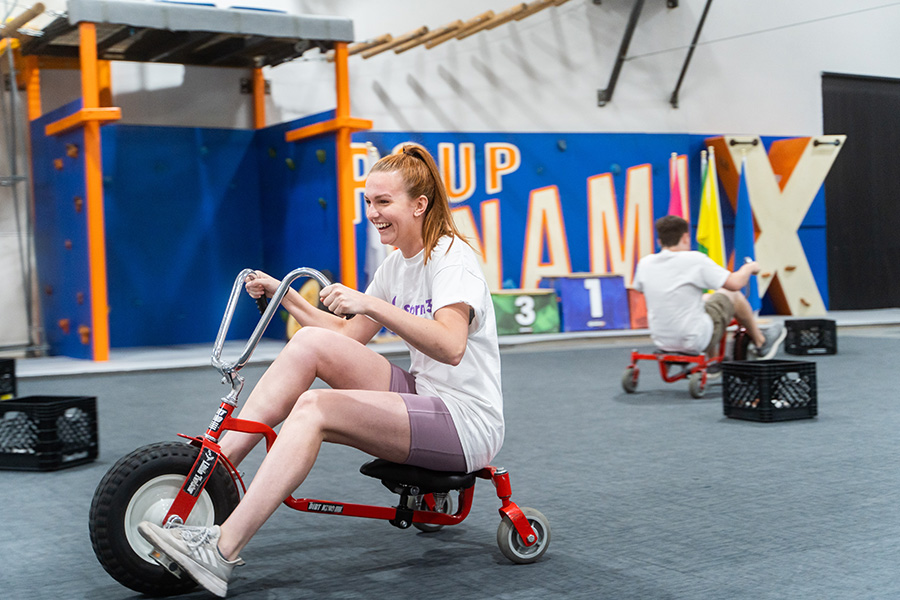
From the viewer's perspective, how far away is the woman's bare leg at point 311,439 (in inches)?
83.0

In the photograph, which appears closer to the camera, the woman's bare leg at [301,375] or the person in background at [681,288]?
the woman's bare leg at [301,375]

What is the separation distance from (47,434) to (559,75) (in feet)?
27.0

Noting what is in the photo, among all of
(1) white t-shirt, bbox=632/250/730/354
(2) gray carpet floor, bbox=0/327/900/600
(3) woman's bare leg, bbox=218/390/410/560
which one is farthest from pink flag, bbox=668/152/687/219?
(3) woman's bare leg, bbox=218/390/410/560

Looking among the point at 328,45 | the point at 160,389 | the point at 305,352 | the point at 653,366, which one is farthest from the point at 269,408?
the point at 328,45

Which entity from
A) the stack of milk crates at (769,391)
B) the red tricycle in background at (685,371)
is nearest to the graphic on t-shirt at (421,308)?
the stack of milk crates at (769,391)

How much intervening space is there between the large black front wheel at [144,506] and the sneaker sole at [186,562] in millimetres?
132

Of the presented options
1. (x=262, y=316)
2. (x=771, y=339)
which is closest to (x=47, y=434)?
(x=262, y=316)

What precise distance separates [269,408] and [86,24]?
19.1 feet

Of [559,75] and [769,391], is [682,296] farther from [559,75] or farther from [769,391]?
[559,75]

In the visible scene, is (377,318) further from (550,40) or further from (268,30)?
(550,40)

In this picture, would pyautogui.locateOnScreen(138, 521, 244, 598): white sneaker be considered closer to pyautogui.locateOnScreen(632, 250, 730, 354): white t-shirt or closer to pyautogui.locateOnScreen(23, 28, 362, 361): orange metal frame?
pyautogui.locateOnScreen(632, 250, 730, 354): white t-shirt

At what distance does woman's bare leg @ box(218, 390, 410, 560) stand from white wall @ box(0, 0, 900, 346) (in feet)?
23.9

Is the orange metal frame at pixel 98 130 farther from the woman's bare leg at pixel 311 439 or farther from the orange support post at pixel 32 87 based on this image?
the woman's bare leg at pixel 311 439

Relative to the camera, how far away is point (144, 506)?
2.21 meters
